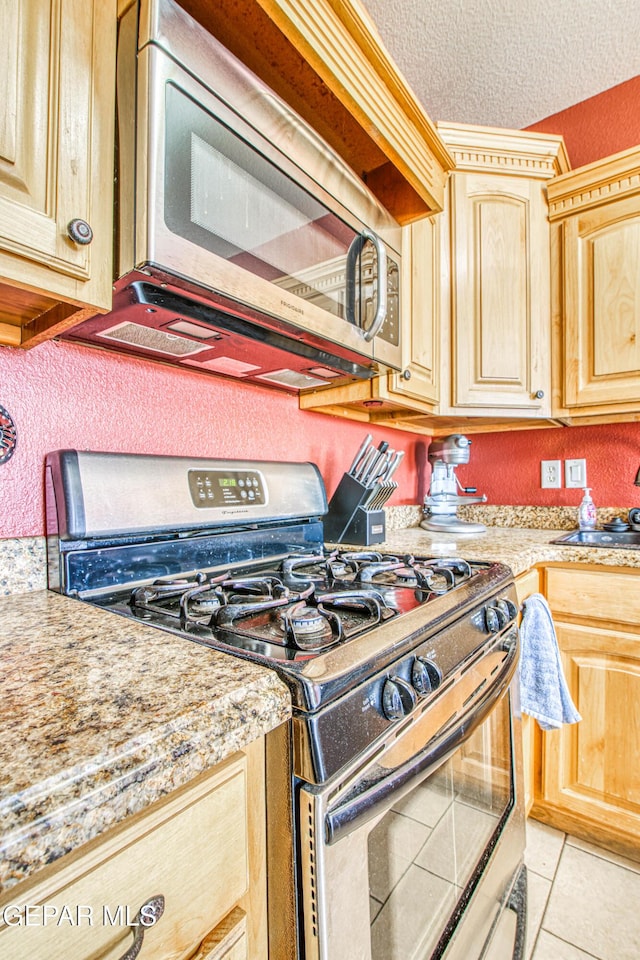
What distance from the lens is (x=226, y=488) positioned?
106 centimetres

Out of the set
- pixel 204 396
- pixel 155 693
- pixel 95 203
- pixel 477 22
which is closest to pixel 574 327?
pixel 477 22

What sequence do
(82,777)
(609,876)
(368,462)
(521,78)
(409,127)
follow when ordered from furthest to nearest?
(521,78) < (368,462) < (609,876) < (409,127) < (82,777)

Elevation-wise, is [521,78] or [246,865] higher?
[521,78]

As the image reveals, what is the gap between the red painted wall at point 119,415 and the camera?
2.76ft

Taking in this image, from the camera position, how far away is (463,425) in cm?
197

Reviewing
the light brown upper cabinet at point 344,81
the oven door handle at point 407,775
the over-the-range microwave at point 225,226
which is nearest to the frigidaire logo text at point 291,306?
the over-the-range microwave at point 225,226

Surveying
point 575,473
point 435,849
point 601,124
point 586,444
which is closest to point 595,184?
point 601,124

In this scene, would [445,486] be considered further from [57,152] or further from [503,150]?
[57,152]

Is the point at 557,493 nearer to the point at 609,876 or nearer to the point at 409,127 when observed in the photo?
the point at 609,876

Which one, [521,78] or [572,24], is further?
[521,78]

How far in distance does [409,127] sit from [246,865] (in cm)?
139

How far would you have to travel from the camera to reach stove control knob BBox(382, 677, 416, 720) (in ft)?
1.80

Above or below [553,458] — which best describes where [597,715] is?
below

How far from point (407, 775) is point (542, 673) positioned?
31.3 inches
